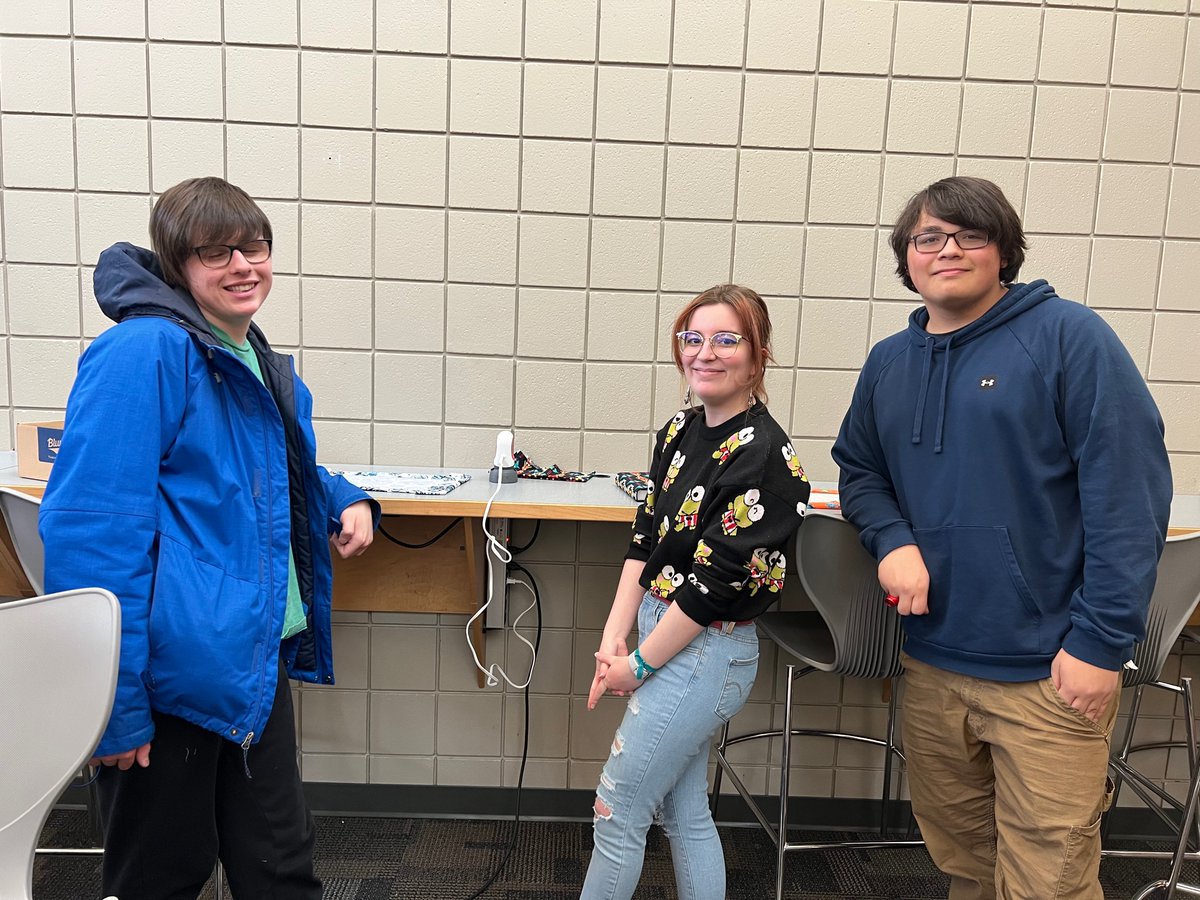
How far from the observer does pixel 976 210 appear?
1269 millimetres

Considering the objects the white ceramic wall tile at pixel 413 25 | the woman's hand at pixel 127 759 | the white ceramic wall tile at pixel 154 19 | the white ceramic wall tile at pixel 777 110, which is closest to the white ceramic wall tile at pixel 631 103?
the white ceramic wall tile at pixel 777 110

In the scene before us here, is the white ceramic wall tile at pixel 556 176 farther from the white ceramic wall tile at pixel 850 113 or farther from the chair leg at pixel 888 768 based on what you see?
the chair leg at pixel 888 768

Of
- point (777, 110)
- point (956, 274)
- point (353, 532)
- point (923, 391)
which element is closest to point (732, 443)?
point (923, 391)

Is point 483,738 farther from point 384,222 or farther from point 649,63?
point 649,63

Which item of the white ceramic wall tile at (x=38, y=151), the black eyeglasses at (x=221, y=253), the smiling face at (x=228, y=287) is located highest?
the white ceramic wall tile at (x=38, y=151)

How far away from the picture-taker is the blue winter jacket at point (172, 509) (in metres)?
1.03

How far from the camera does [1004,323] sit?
1.32 meters

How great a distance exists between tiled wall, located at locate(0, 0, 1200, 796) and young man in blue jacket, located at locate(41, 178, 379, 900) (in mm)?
813

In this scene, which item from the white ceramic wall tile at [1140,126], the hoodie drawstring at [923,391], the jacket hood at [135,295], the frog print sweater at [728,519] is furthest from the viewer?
the white ceramic wall tile at [1140,126]

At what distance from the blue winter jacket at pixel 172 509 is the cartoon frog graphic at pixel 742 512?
2.30 feet

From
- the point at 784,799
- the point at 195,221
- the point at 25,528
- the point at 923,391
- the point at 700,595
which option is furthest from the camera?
the point at 784,799

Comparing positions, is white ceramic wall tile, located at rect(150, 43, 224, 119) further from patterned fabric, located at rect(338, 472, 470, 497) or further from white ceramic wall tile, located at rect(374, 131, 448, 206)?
patterned fabric, located at rect(338, 472, 470, 497)

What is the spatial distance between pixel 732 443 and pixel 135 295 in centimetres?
94

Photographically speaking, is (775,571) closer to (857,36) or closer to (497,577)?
(497,577)
